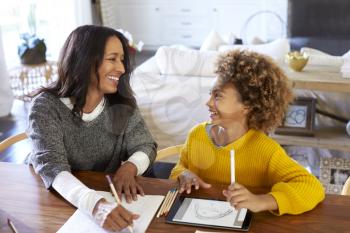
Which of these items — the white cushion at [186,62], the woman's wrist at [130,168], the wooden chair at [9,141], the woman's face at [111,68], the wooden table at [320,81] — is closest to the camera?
the woman's wrist at [130,168]

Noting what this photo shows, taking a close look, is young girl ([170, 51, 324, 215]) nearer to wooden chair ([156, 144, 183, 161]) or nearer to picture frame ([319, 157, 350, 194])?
wooden chair ([156, 144, 183, 161])

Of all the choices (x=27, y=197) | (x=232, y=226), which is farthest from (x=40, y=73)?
(x=232, y=226)

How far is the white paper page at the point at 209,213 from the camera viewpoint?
1.12 metres

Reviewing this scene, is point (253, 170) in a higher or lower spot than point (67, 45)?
lower

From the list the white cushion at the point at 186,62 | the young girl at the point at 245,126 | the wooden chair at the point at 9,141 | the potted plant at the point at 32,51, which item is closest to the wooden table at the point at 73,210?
the young girl at the point at 245,126

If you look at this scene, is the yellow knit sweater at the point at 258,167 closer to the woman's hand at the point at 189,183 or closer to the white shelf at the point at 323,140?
the woman's hand at the point at 189,183

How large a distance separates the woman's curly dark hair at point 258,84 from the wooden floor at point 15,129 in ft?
5.91

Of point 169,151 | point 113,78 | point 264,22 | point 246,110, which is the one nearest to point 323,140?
point 169,151

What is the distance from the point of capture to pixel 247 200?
1.10m

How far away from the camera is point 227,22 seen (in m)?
6.10

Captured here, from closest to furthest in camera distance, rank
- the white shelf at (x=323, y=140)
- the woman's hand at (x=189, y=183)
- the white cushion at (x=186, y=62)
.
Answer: the woman's hand at (x=189, y=183), the white shelf at (x=323, y=140), the white cushion at (x=186, y=62)

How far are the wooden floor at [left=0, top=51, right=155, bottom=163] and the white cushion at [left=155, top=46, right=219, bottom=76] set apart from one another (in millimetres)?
974

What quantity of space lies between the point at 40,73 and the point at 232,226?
3642 mm

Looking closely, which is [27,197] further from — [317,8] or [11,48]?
[317,8]
